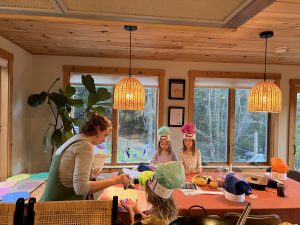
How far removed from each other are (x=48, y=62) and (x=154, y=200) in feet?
9.96

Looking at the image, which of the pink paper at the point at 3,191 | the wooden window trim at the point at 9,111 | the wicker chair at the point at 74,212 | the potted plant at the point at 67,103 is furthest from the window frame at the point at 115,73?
the wicker chair at the point at 74,212

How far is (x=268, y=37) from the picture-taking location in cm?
258

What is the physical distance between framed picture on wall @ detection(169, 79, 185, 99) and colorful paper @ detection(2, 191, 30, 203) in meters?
2.37

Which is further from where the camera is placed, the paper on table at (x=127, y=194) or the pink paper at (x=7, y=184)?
the pink paper at (x=7, y=184)

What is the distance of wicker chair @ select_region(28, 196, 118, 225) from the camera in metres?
1.33

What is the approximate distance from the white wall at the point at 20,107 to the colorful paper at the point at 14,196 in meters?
0.57

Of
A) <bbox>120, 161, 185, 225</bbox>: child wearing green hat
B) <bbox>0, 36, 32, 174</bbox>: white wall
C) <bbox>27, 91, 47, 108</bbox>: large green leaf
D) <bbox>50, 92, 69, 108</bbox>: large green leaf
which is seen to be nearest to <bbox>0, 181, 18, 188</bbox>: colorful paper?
<bbox>0, 36, 32, 174</bbox>: white wall

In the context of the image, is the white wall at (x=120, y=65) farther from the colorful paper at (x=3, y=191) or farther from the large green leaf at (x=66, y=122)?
the colorful paper at (x=3, y=191)

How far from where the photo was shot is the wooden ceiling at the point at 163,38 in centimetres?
206

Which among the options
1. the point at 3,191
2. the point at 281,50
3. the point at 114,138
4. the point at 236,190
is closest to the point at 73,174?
the point at 236,190

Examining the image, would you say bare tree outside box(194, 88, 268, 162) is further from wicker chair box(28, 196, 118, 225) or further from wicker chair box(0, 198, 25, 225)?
wicker chair box(0, 198, 25, 225)

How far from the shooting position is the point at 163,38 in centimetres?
279

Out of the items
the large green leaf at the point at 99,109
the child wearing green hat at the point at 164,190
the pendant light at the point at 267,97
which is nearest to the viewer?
the child wearing green hat at the point at 164,190

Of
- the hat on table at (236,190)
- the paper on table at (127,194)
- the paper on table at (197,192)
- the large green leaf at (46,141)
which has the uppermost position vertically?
the large green leaf at (46,141)
